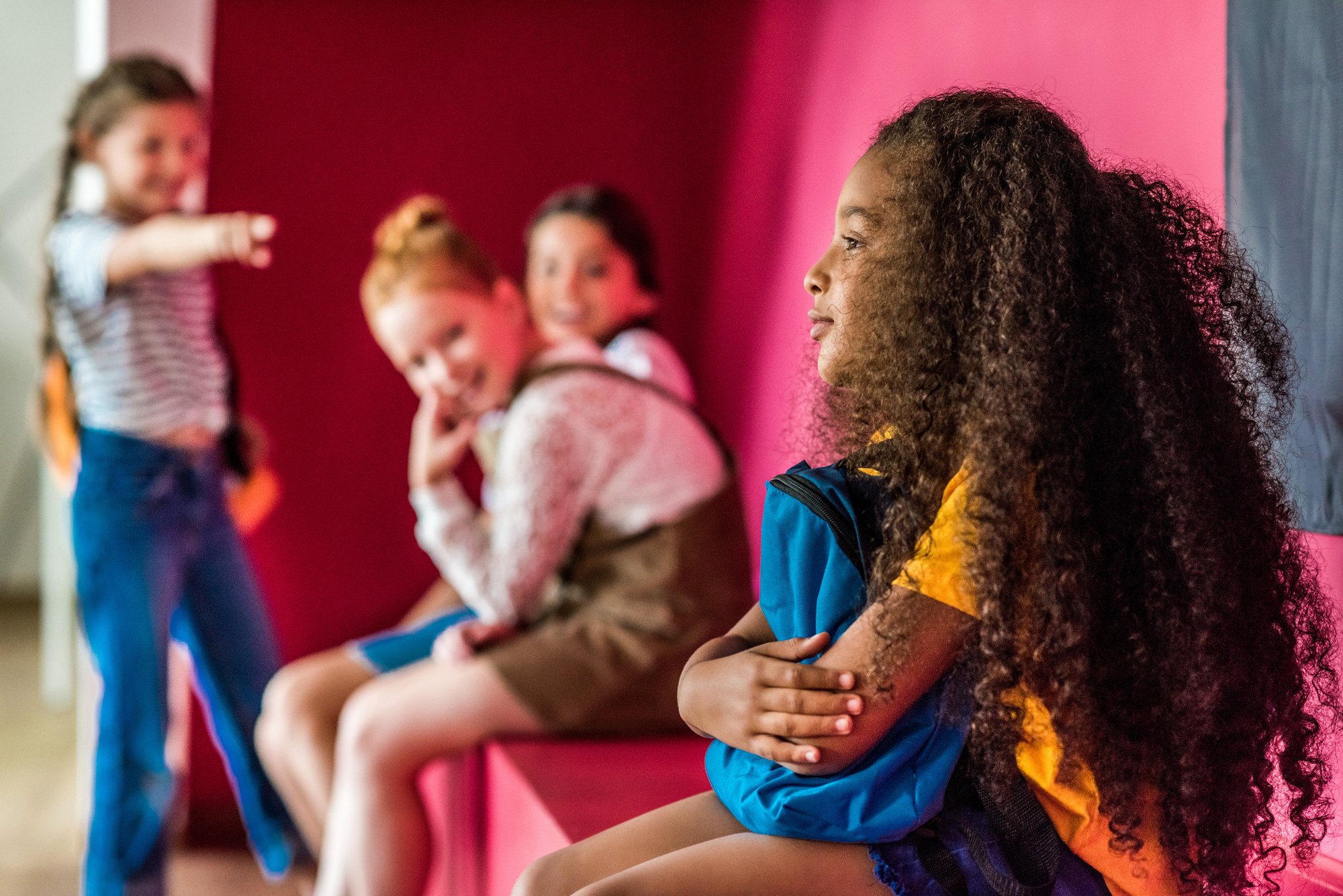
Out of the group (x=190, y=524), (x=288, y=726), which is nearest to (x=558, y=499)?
(x=288, y=726)

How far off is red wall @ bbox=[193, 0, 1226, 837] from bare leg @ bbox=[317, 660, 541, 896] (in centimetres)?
83

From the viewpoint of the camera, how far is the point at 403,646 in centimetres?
194

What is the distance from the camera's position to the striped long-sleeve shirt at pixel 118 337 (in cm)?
200

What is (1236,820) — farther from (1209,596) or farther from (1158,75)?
(1158,75)

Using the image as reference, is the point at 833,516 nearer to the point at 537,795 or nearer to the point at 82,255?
the point at 537,795

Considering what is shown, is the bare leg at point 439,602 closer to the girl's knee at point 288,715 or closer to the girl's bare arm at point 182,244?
the girl's knee at point 288,715

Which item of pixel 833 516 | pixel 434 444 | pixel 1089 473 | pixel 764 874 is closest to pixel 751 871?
pixel 764 874

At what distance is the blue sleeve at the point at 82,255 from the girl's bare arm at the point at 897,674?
163 centimetres

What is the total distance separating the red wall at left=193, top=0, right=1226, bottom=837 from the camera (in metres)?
2.46

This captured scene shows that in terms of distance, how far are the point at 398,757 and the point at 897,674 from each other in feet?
3.22

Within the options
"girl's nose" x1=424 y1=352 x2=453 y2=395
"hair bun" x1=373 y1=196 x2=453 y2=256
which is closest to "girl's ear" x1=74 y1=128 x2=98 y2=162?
"hair bun" x1=373 y1=196 x2=453 y2=256

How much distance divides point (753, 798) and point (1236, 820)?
35 cm

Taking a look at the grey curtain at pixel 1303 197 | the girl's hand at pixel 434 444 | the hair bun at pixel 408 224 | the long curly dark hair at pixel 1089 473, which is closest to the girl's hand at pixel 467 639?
the girl's hand at pixel 434 444

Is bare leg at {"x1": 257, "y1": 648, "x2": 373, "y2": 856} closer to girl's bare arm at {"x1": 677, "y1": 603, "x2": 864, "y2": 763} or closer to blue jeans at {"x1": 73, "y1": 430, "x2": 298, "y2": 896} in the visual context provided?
blue jeans at {"x1": 73, "y1": 430, "x2": 298, "y2": 896}
